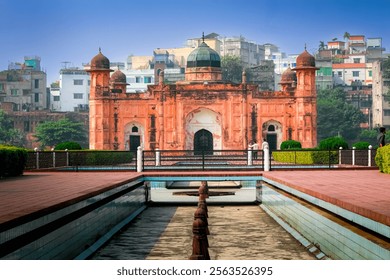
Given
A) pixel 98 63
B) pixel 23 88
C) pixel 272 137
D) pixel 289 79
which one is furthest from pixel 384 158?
pixel 23 88

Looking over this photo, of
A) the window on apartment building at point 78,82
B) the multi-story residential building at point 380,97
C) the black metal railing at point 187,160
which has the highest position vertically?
the window on apartment building at point 78,82

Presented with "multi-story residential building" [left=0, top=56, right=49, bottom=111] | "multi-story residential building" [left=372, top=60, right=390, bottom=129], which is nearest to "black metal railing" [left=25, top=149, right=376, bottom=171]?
"multi-story residential building" [left=372, top=60, right=390, bottom=129]

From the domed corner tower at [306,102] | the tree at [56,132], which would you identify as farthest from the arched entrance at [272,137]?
the tree at [56,132]

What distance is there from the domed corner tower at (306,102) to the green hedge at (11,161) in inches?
922

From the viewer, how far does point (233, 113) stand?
1470 inches

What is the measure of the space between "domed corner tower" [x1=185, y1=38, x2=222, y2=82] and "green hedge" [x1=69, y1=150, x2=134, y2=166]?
1702cm

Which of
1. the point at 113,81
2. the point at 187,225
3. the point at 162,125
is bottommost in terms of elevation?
the point at 187,225

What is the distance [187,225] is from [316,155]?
33.6 ft

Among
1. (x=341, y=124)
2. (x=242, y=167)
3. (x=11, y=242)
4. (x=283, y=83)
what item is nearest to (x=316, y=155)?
(x=242, y=167)

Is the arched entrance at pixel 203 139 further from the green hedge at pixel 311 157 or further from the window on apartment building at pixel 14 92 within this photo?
the window on apartment building at pixel 14 92

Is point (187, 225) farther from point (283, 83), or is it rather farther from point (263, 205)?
point (283, 83)

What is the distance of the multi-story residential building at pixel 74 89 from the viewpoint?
58750 mm

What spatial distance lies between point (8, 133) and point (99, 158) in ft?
103

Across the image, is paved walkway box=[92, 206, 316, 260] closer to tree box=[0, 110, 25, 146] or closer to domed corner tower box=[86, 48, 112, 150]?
domed corner tower box=[86, 48, 112, 150]
